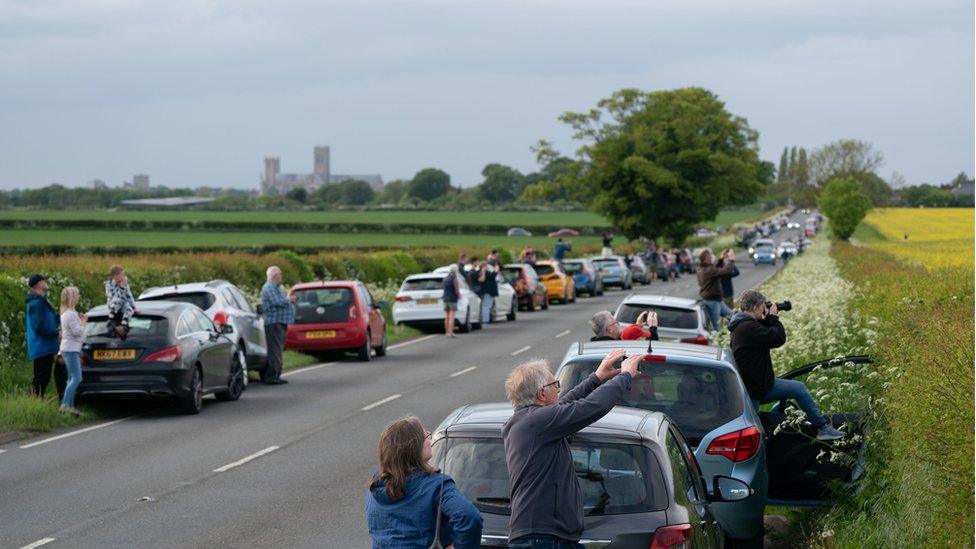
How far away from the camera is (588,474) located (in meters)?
6.88

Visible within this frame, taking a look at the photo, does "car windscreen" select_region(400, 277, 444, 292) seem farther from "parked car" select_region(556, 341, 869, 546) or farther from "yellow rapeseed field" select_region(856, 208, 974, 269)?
"yellow rapeseed field" select_region(856, 208, 974, 269)

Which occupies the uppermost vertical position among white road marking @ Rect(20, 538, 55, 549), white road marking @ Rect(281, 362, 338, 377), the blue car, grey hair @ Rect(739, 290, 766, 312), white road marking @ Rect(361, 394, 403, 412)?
grey hair @ Rect(739, 290, 766, 312)

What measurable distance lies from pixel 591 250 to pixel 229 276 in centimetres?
4935

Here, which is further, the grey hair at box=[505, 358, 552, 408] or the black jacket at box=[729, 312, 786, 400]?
the black jacket at box=[729, 312, 786, 400]

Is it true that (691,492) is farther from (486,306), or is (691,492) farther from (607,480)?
(486,306)

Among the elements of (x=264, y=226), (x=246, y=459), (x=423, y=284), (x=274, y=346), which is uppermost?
(x=423, y=284)

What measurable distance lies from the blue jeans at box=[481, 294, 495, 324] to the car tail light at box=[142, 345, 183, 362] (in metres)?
20.2

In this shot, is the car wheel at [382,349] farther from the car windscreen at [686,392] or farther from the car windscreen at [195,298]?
the car windscreen at [686,392]

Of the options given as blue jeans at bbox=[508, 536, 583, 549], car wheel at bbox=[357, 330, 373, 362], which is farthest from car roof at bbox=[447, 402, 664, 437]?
car wheel at bbox=[357, 330, 373, 362]

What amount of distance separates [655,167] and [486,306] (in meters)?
58.3

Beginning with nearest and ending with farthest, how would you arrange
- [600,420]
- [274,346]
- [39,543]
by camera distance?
1. [600,420]
2. [39,543]
3. [274,346]

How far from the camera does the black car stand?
18.0 metres

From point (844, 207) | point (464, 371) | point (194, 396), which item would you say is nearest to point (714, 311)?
point (464, 371)

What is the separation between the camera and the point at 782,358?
640 inches
